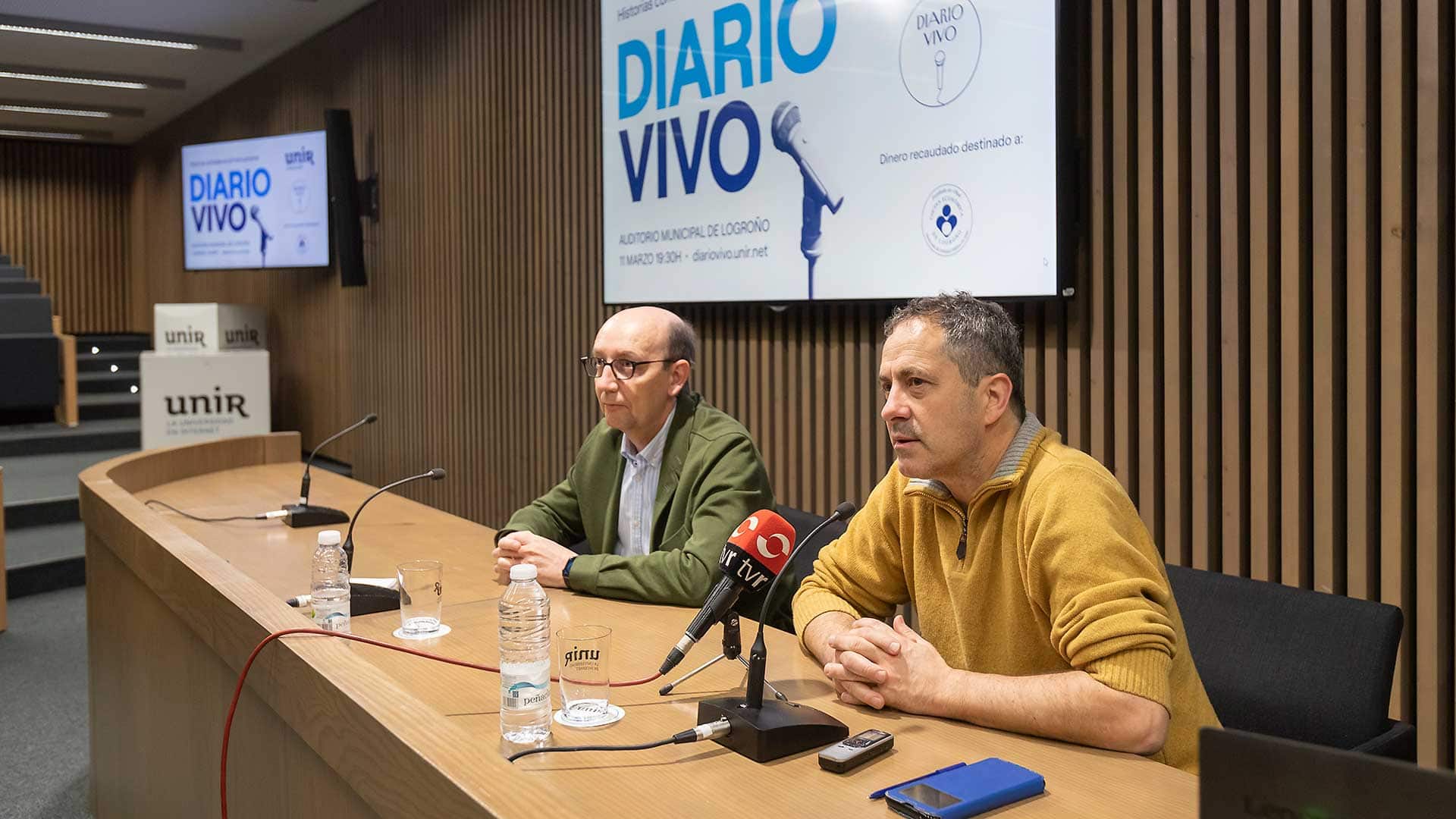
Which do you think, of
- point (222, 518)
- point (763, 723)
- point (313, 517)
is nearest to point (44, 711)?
point (222, 518)

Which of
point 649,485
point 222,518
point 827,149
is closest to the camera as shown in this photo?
point 649,485

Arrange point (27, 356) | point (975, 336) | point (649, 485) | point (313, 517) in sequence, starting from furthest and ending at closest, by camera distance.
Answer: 1. point (27, 356)
2. point (313, 517)
3. point (649, 485)
4. point (975, 336)

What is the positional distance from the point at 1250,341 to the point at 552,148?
11.5ft

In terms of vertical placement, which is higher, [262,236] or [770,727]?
[262,236]

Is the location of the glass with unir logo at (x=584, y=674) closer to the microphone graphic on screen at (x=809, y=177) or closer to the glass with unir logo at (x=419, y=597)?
the glass with unir logo at (x=419, y=597)

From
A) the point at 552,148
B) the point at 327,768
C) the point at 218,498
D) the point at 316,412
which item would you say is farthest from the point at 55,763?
the point at 316,412

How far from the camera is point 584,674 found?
61.2 inches

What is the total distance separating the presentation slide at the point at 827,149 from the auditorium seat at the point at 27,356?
5480 millimetres

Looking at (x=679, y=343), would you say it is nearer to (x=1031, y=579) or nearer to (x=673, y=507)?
(x=673, y=507)

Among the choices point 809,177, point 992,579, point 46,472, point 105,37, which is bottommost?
point 46,472

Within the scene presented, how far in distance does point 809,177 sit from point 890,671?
247 cm

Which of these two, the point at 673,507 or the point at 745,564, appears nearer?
the point at 745,564

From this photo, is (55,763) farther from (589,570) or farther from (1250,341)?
(1250,341)

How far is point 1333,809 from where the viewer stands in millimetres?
728
